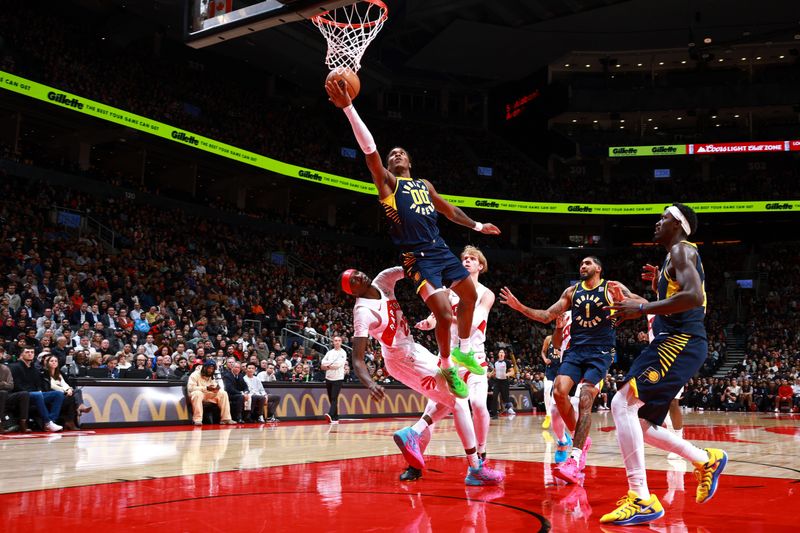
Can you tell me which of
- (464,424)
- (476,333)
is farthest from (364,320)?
(476,333)

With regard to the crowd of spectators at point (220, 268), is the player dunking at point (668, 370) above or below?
below

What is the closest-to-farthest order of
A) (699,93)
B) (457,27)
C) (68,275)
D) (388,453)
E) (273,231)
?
(388,453)
(68,275)
(273,231)
(457,27)
(699,93)

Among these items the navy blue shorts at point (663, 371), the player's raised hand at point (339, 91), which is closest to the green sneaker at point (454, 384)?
the navy blue shorts at point (663, 371)

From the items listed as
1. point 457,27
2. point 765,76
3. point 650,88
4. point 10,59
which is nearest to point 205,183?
point 10,59

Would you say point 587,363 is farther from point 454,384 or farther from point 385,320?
point 385,320

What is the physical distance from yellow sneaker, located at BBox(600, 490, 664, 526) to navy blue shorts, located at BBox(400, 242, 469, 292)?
2363 millimetres

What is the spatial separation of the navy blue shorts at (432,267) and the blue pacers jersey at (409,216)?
8 cm

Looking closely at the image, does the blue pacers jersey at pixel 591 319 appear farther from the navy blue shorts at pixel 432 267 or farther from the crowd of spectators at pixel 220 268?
the crowd of spectators at pixel 220 268

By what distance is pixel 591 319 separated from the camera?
276 inches

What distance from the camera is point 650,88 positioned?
4134 centimetres

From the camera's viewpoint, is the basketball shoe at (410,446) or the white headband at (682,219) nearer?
the white headband at (682,219)

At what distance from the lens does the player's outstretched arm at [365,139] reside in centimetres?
589

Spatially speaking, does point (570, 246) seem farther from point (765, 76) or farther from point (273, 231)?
point (273, 231)

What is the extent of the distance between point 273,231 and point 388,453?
25.4 m
